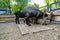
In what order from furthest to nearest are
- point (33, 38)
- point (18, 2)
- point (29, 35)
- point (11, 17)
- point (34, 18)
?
point (18, 2) → point (11, 17) → point (34, 18) → point (29, 35) → point (33, 38)

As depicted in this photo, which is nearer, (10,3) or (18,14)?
(18,14)

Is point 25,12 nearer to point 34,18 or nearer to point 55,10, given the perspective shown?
point 34,18

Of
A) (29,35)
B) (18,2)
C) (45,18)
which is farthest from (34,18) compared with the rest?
(18,2)

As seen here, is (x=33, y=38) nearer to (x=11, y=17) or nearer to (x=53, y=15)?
(x=53, y=15)

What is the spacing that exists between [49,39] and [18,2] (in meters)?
13.9

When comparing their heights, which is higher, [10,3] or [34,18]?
[10,3]

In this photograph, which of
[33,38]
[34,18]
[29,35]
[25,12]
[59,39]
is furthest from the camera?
[34,18]

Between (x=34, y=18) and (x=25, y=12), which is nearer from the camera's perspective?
(x=25, y=12)

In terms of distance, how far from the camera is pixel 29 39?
330 centimetres

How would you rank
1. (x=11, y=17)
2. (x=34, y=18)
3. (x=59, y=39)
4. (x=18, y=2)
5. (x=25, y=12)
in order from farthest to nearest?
1. (x=18, y=2)
2. (x=11, y=17)
3. (x=34, y=18)
4. (x=25, y=12)
5. (x=59, y=39)

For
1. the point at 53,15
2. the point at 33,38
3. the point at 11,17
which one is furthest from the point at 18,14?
the point at 33,38

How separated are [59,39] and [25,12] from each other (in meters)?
3.21

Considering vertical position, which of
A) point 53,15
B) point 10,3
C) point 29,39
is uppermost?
point 10,3

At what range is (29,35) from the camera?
367 centimetres
